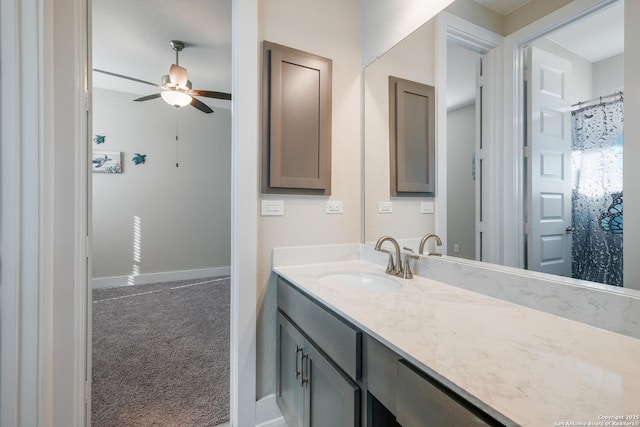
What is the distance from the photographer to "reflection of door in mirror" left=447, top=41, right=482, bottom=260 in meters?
1.23

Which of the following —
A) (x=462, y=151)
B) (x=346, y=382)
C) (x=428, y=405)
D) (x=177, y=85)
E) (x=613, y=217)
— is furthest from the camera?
(x=177, y=85)

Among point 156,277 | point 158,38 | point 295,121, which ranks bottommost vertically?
point 156,277

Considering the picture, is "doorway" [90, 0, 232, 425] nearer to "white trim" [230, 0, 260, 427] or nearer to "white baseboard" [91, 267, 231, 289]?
"white baseboard" [91, 267, 231, 289]

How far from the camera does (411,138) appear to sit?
158cm

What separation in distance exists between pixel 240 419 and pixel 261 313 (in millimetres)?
541

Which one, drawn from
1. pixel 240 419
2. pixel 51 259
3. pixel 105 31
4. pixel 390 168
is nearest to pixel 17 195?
pixel 51 259

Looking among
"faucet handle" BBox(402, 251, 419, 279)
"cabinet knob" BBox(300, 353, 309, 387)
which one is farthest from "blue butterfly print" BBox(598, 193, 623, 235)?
"cabinet knob" BBox(300, 353, 309, 387)

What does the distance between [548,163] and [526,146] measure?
3.9 inches

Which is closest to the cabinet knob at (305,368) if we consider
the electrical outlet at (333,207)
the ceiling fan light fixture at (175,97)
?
the electrical outlet at (333,207)

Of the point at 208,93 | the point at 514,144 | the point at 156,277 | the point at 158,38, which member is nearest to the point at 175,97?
the point at 208,93

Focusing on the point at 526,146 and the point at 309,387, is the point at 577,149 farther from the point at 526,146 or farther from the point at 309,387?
the point at 309,387

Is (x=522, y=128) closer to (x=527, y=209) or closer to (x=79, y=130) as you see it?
(x=527, y=209)

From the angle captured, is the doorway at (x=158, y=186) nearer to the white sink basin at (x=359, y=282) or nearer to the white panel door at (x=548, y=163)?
the white sink basin at (x=359, y=282)

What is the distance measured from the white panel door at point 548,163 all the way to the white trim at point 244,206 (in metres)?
1.22
